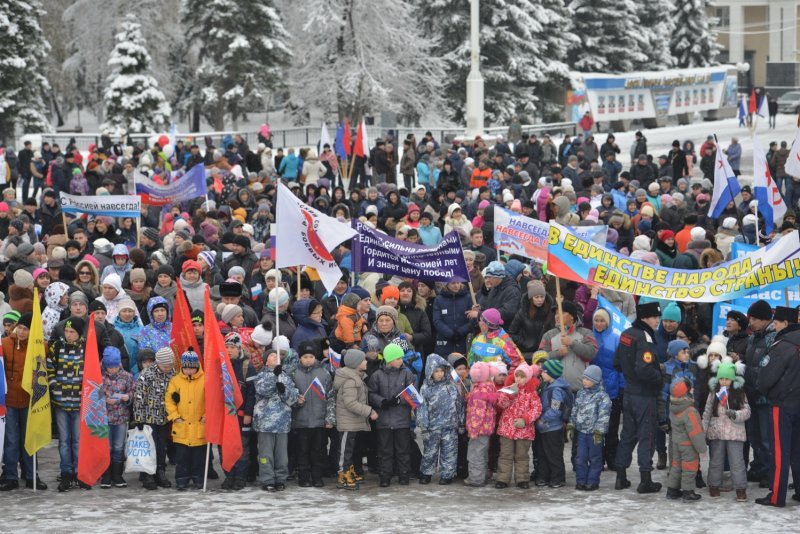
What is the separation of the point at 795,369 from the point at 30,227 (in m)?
10.7

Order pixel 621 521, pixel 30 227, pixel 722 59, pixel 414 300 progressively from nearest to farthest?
1. pixel 621 521
2. pixel 414 300
3. pixel 30 227
4. pixel 722 59

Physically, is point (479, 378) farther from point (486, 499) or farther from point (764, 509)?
point (764, 509)

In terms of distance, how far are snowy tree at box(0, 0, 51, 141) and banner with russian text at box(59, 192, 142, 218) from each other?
28.4 m

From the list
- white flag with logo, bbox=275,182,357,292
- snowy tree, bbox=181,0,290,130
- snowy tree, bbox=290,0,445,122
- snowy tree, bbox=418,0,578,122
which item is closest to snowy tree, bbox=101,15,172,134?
snowy tree, bbox=181,0,290,130

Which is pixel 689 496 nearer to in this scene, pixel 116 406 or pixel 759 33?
pixel 116 406

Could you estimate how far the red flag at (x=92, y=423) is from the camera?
11.3 m

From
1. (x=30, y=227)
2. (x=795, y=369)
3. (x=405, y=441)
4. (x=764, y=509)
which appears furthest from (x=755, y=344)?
(x=30, y=227)

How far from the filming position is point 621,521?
1034 centimetres

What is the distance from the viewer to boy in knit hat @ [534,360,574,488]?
37.5 ft

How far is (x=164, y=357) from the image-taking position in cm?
1148

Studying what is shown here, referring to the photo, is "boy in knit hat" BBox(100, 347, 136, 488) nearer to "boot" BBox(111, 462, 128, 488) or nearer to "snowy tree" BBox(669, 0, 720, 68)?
"boot" BBox(111, 462, 128, 488)

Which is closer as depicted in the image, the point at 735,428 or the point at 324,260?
the point at 735,428

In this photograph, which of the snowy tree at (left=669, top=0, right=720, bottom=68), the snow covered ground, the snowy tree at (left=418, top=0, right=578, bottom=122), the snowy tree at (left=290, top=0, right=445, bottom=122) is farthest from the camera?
the snowy tree at (left=669, top=0, right=720, bottom=68)

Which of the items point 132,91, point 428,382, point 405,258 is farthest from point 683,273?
point 132,91
